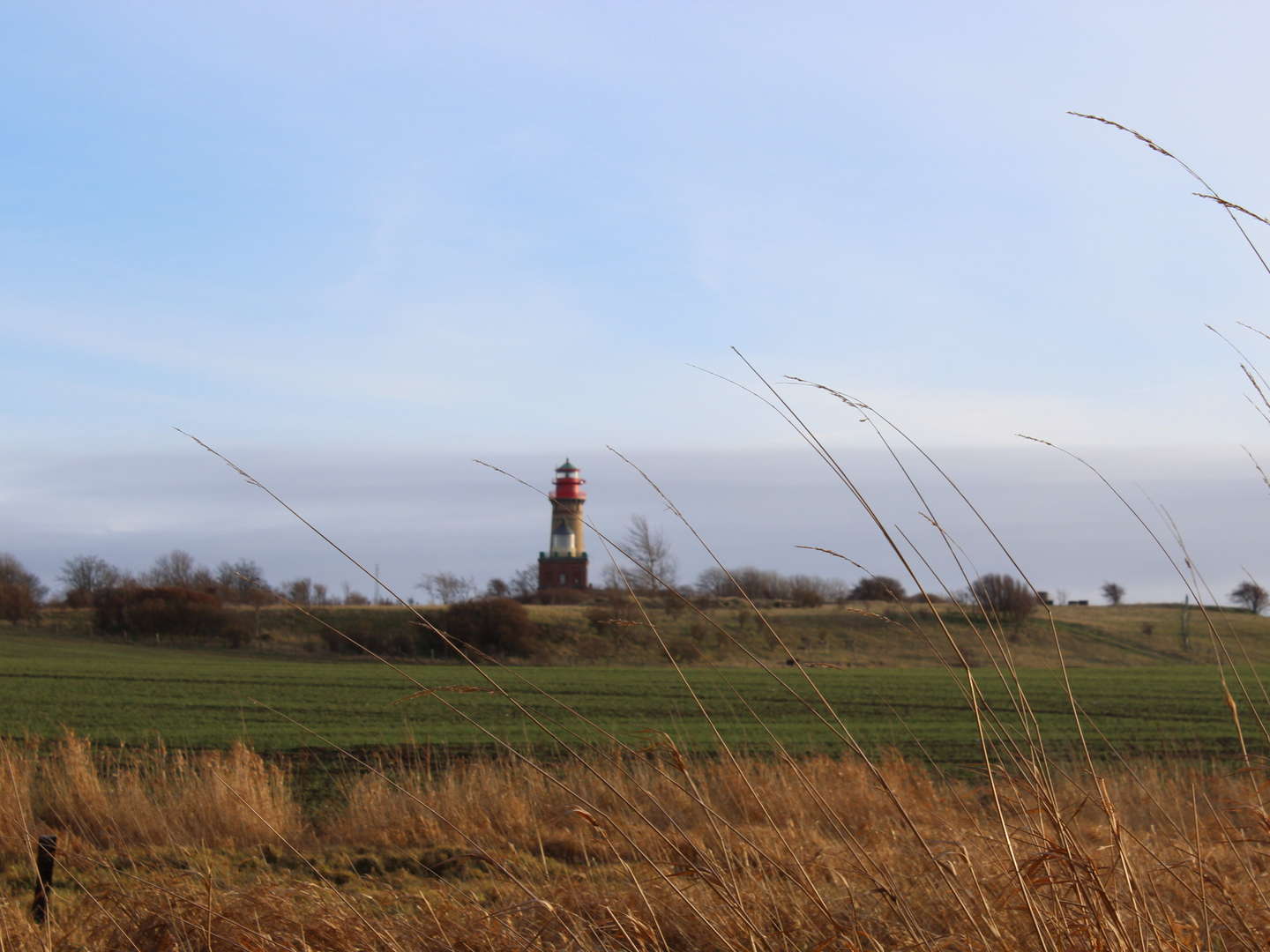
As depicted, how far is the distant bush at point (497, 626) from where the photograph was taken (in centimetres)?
4975

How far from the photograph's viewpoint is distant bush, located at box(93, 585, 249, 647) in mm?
51844

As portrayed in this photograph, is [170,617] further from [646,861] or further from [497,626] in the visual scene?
[646,861]

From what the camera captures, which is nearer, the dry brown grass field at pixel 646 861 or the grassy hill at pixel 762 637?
the dry brown grass field at pixel 646 861

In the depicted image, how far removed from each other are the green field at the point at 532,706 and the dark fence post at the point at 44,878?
5.86 meters

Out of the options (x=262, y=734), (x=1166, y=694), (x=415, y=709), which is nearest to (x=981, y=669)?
(x=1166, y=694)

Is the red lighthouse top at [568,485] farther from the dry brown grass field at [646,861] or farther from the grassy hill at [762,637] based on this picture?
the dry brown grass field at [646,861]

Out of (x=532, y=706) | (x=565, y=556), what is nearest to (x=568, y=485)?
(x=565, y=556)

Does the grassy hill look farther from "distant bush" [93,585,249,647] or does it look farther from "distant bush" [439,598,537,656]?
"distant bush" [93,585,249,647]

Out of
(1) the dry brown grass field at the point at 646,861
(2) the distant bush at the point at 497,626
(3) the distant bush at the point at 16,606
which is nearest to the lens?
(1) the dry brown grass field at the point at 646,861

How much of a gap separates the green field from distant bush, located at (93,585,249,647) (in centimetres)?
657

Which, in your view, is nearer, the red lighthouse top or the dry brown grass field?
the dry brown grass field

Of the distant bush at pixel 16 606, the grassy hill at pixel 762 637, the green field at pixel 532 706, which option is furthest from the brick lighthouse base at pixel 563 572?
the green field at pixel 532 706

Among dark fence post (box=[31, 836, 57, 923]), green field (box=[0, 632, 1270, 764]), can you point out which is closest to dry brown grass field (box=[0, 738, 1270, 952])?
dark fence post (box=[31, 836, 57, 923])

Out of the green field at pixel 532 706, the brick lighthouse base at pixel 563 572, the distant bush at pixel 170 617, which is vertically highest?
the brick lighthouse base at pixel 563 572
